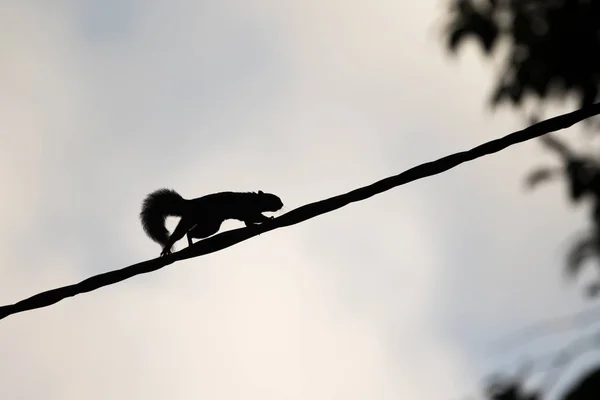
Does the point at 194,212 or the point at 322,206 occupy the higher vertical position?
the point at 194,212

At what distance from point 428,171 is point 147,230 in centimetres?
533

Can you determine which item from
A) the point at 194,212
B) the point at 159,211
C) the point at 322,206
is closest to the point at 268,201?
the point at 194,212

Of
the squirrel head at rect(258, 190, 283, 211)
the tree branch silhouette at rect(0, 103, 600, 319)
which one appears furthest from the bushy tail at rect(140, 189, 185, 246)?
the tree branch silhouette at rect(0, 103, 600, 319)

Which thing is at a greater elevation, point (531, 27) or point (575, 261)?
point (531, 27)

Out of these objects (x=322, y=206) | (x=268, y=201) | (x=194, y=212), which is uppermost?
(x=268, y=201)

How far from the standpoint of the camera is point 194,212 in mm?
10070

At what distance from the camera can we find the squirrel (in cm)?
1001

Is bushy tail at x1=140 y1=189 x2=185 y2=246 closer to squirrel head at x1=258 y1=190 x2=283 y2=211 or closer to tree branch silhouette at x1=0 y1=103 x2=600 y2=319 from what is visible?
squirrel head at x1=258 y1=190 x2=283 y2=211

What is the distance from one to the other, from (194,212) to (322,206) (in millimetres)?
4776

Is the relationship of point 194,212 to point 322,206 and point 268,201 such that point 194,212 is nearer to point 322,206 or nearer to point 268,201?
point 268,201

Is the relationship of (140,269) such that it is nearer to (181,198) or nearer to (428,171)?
(428,171)

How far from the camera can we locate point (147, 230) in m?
10.0

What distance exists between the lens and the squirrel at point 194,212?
10.0m

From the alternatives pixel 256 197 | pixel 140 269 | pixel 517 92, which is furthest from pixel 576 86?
pixel 140 269
